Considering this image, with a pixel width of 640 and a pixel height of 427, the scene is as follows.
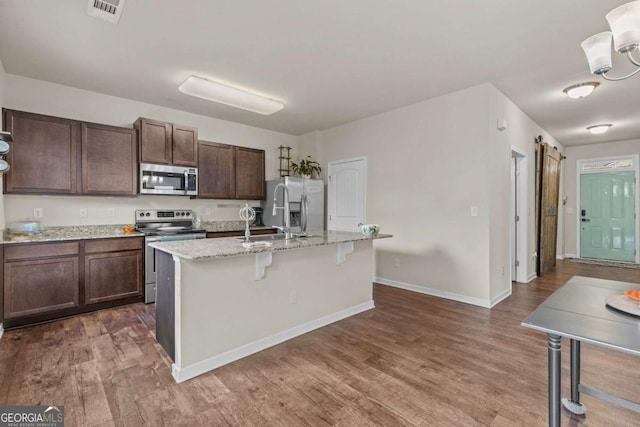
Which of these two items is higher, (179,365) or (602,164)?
(602,164)

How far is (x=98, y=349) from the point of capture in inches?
99.5

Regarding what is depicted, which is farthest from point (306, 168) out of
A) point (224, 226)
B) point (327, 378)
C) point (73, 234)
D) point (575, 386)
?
point (575, 386)

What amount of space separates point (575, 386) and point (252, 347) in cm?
214

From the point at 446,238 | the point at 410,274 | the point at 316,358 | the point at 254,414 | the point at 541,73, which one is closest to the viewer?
the point at 254,414

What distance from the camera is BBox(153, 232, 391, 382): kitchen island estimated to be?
2.13 m

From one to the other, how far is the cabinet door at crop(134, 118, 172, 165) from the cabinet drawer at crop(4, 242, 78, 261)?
1.29m

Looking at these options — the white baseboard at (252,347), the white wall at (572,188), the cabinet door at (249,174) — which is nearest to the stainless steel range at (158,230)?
the cabinet door at (249,174)

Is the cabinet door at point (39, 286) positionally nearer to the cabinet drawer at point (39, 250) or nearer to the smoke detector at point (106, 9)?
the cabinet drawer at point (39, 250)

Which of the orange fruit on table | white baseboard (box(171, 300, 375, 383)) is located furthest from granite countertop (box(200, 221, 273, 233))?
the orange fruit on table

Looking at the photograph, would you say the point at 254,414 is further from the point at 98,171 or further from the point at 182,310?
the point at 98,171

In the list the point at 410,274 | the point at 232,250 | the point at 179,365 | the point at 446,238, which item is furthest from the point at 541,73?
the point at 179,365

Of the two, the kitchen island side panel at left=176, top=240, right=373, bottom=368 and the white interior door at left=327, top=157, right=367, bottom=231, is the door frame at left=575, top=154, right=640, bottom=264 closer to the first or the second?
the white interior door at left=327, top=157, right=367, bottom=231

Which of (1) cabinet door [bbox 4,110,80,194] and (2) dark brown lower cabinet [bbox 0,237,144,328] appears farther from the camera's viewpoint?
(1) cabinet door [bbox 4,110,80,194]

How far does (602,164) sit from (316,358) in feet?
26.3
